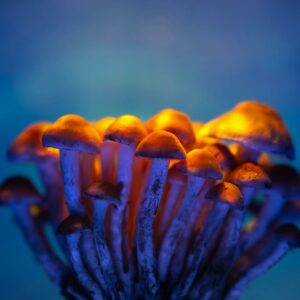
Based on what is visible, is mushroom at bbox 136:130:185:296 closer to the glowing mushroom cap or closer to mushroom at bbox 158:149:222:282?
mushroom at bbox 158:149:222:282

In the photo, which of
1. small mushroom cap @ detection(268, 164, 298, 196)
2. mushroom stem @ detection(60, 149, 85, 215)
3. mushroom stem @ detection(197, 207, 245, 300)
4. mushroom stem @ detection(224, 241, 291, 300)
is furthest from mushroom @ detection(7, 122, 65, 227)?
small mushroom cap @ detection(268, 164, 298, 196)

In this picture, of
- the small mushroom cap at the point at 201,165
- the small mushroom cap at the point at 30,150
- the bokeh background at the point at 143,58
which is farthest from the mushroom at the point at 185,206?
the bokeh background at the point at 143,58

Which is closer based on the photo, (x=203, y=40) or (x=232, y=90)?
(x=203, y=40)

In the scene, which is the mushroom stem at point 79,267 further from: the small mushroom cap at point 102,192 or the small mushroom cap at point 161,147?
the small mushroom cap at point 161,147

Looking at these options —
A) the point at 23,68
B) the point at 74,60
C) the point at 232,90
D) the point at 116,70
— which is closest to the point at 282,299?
the point at 232,90

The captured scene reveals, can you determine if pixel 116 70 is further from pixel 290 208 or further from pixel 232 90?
pixel 290 208

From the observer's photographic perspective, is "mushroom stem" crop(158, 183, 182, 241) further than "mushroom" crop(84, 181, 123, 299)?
Yes

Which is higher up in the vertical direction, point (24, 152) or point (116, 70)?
point (116, 70)
